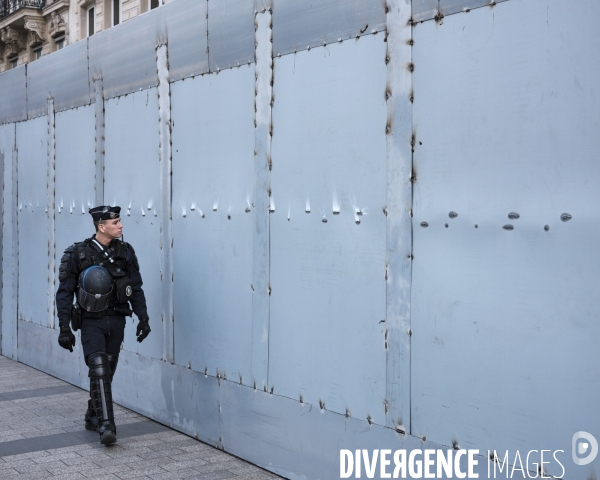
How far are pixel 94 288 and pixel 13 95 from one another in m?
5.10

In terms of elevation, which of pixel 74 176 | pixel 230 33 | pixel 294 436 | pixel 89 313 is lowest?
pixel 294 436

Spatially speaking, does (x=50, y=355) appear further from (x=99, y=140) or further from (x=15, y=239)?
(x=99, y=140)

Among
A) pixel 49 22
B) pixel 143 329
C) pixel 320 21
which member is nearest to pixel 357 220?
pixel 320 21

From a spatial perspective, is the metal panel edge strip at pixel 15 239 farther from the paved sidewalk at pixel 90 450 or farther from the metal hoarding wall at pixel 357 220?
the metal hoarding wall at pixel 357 220

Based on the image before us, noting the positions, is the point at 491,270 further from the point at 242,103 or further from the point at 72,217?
the point at 72,217

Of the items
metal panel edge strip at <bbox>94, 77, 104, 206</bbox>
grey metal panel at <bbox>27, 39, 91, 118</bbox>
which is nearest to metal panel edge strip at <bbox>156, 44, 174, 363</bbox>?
metal panel edge strip at <bbox>94, 77, 104, 206</bbox>

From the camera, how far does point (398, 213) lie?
4.60m

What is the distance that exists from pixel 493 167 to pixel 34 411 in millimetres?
5198

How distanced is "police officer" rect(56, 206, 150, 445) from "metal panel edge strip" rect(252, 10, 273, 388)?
1.08m

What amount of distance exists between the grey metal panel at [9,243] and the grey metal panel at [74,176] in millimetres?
1515

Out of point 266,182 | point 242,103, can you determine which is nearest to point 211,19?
point 242,103

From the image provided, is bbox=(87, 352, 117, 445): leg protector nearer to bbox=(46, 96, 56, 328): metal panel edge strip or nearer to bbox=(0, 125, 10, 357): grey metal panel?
bbox=(46, 96, 56, 328): metal panel edge strip

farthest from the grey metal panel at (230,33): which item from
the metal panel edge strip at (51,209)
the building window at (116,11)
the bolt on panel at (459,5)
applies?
the building window at (116,11)

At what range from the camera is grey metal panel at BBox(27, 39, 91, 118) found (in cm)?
859
